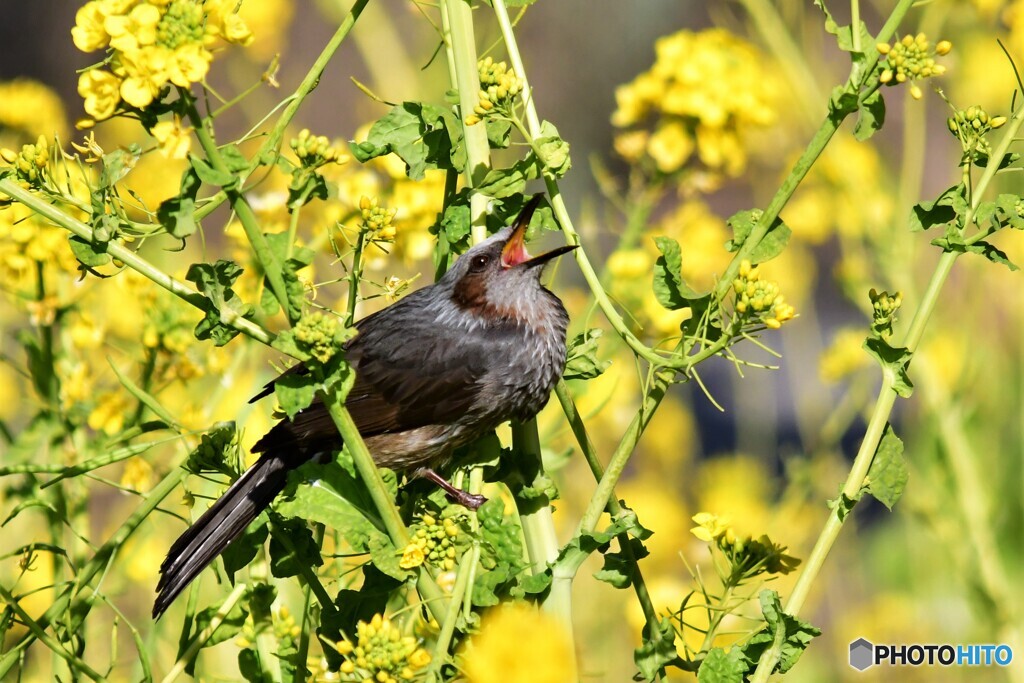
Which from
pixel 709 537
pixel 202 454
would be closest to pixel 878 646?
pixel 709 537

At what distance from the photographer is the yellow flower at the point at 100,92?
154 cm

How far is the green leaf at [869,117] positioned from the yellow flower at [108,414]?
1790 millimetres

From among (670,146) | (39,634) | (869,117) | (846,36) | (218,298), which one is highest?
(670,146)

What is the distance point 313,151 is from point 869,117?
0.93 m

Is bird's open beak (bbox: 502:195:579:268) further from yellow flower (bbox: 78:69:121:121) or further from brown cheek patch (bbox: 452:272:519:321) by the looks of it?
yellow flower (bbox: 78:69:121:121)

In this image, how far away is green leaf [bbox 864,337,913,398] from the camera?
6.17 ft

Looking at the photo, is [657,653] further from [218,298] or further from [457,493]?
[218,298]

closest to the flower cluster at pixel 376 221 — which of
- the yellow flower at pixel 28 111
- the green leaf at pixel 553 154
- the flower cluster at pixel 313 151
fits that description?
the flower cluster at pixel 313 151

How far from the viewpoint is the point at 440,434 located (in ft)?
9.43

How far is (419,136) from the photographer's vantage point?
2.10 metres

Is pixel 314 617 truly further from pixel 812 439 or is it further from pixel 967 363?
pixel 812 439

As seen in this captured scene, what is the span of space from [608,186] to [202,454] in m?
1.38

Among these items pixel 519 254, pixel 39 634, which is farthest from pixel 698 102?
pixel 39 634

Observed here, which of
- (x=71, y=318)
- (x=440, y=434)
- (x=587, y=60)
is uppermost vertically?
(x=587, y=60)
